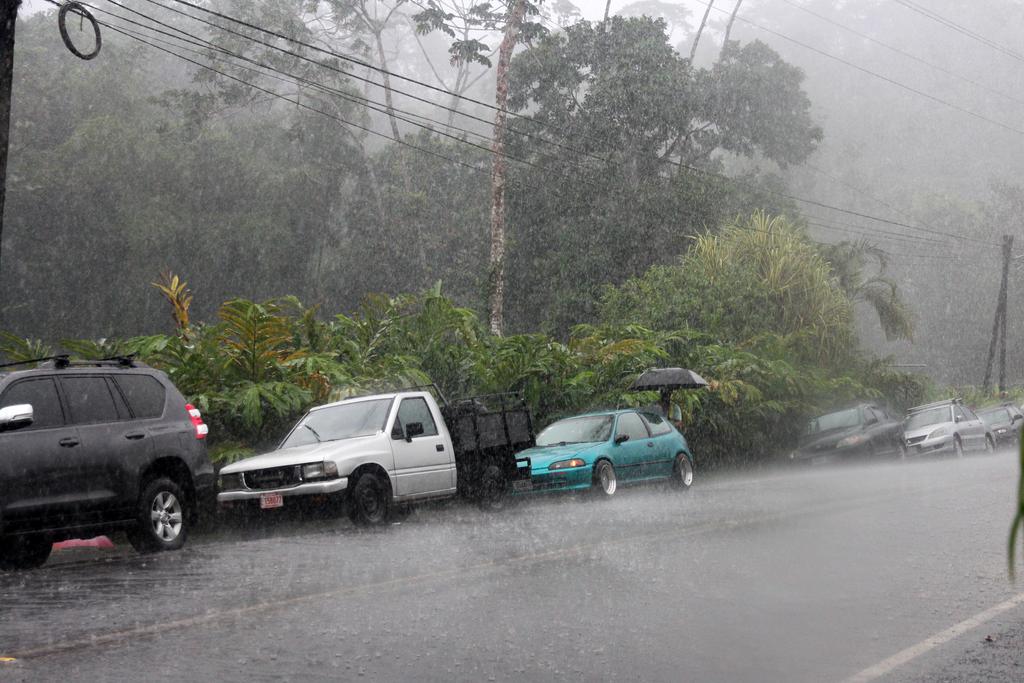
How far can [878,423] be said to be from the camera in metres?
26.5

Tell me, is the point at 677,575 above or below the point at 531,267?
below

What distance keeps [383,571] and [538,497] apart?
27.3ft

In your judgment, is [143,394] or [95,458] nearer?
[95,458]

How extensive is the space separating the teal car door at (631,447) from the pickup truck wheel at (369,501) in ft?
15.6

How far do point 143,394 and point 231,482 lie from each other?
183cm

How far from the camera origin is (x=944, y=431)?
92.7 feet

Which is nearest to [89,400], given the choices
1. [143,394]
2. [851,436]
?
[143,394]

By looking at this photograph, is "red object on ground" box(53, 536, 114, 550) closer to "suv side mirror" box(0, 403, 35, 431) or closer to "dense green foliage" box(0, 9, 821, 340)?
"suv side mirror" box(0, 403, 35, 431)

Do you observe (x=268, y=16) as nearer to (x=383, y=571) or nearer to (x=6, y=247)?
(x=6, y=247)

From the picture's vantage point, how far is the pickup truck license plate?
13.5 m

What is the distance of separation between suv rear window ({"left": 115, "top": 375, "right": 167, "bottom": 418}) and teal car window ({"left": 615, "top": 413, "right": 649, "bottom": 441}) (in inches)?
311

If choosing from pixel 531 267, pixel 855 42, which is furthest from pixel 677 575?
pixel 855 42

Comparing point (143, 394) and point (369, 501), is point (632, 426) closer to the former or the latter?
point (369, 501)

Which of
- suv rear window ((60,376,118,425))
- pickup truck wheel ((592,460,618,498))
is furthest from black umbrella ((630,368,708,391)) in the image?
suv rear window ((60,376,118,425))
